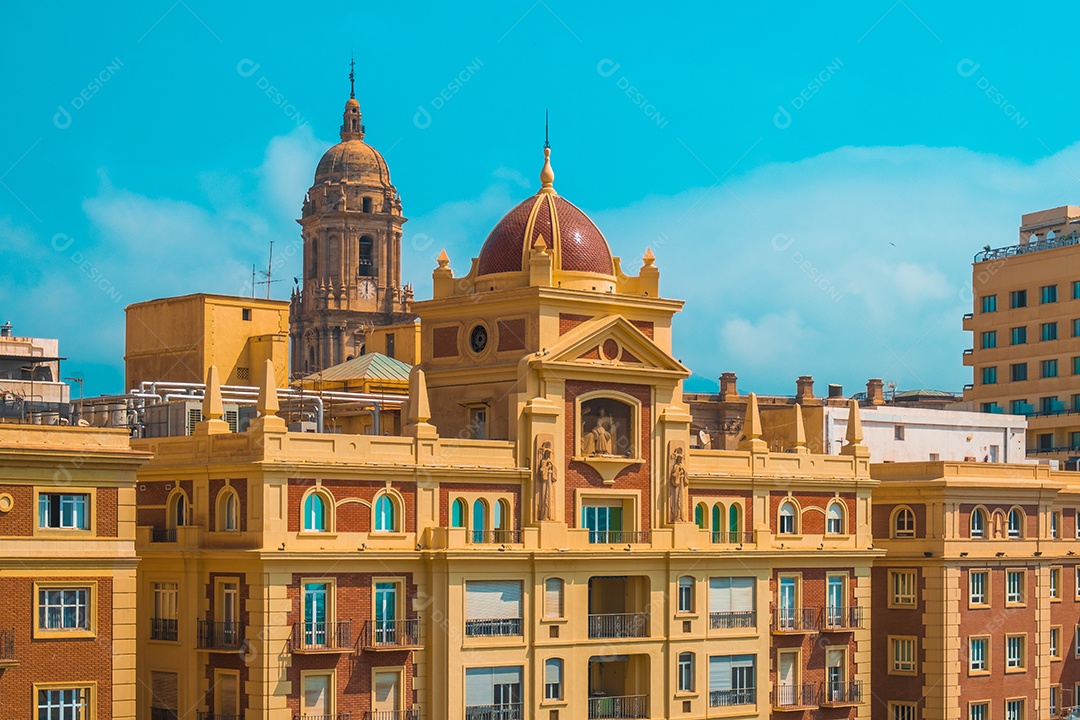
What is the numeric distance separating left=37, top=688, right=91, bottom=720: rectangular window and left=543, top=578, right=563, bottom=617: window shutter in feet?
59.4

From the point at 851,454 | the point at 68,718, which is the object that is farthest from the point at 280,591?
the point at 851,454

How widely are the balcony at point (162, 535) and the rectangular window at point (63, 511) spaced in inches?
364

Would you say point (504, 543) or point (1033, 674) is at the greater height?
point (504, 543)

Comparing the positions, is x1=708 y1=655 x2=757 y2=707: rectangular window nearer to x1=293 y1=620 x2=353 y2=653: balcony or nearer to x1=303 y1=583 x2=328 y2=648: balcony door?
x1=293 y1=620 x2=353 y2=653: balcony

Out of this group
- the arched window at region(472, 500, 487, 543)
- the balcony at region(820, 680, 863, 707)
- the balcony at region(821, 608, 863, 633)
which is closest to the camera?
the arched window at region(472, 500, 487, 543)

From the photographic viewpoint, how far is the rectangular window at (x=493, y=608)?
231ft

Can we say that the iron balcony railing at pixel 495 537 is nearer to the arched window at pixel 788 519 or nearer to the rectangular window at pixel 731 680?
the rectangular window at pixel 731 680

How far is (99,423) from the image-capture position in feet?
251

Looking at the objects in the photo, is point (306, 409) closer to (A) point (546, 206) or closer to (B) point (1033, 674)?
(A) point (546, 206)

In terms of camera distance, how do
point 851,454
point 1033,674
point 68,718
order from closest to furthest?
1. point 68,718
2. point 851,454
3. point 1033,674

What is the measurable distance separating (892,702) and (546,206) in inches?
1072

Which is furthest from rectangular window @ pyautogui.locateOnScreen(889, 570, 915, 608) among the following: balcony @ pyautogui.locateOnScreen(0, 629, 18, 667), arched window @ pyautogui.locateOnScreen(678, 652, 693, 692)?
balcony @ pyautogui.locateOnScreen(0, 629, 18, 667)

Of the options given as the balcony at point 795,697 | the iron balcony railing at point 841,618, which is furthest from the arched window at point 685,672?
the iron balcony railing at point 841,618

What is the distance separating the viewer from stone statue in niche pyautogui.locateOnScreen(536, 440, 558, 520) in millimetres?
72250
